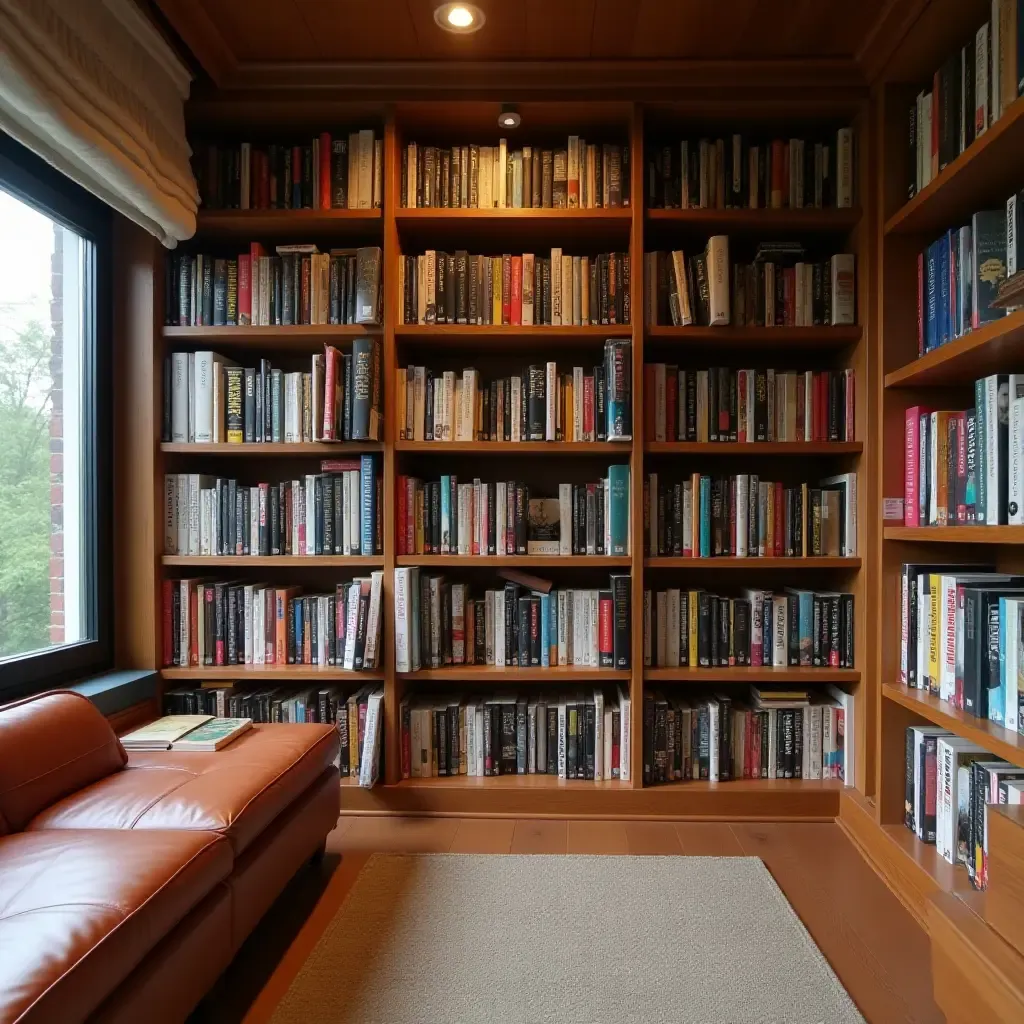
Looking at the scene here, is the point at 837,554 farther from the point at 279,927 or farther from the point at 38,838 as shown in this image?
the point at 38,838

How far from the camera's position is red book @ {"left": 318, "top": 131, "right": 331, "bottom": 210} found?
219 cm

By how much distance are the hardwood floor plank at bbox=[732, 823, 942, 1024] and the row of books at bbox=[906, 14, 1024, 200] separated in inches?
76.2

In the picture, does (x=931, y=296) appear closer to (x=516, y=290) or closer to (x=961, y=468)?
(x=961, y=468)

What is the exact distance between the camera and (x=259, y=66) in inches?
83.0

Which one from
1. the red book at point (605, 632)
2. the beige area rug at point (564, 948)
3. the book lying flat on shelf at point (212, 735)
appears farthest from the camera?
the red book at point (605, 632)

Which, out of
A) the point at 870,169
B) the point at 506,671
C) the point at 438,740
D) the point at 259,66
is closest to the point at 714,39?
the point at 870,169

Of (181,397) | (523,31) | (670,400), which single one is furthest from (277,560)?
(523,31)

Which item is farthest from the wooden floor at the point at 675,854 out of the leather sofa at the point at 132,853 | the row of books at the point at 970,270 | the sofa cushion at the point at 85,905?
the row of books at the point at 970,270

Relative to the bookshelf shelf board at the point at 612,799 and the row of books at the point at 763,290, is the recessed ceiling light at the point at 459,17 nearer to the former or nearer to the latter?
the row of books at the point at 763,290

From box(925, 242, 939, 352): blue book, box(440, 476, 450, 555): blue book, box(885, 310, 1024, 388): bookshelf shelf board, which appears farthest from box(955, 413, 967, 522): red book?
box(440, 476, 450, 555): blue book

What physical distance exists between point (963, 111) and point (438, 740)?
237 cm

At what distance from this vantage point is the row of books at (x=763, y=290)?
2.16 metres

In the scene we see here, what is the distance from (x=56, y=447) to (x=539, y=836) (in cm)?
196

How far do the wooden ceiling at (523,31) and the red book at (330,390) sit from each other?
934mm
